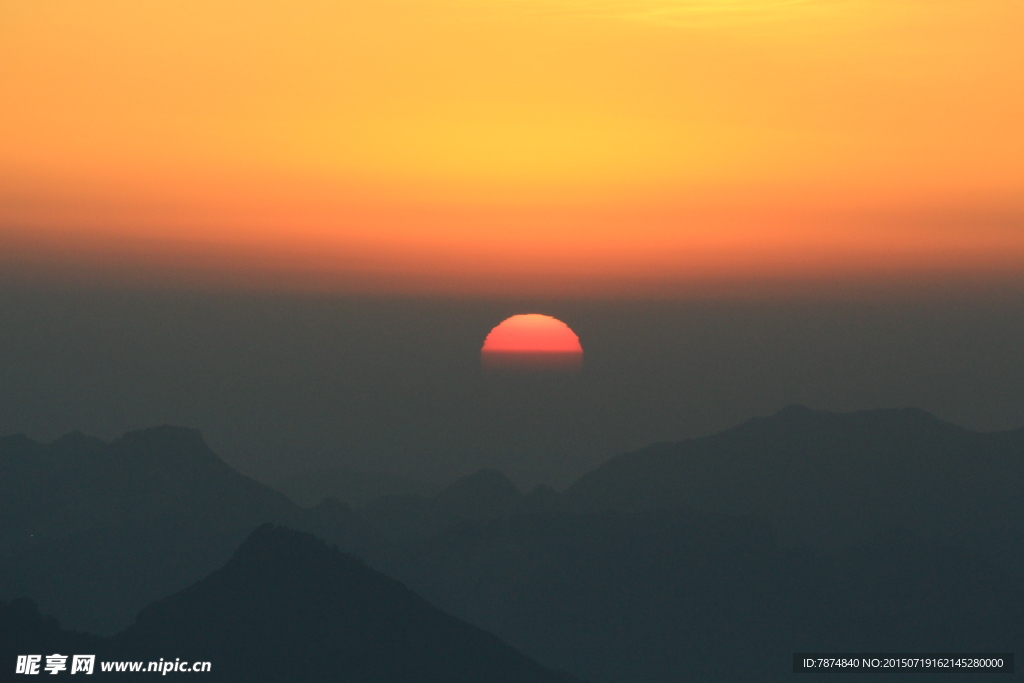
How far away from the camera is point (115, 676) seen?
647ft

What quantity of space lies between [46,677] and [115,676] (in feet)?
40.0

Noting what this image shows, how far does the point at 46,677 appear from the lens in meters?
198
